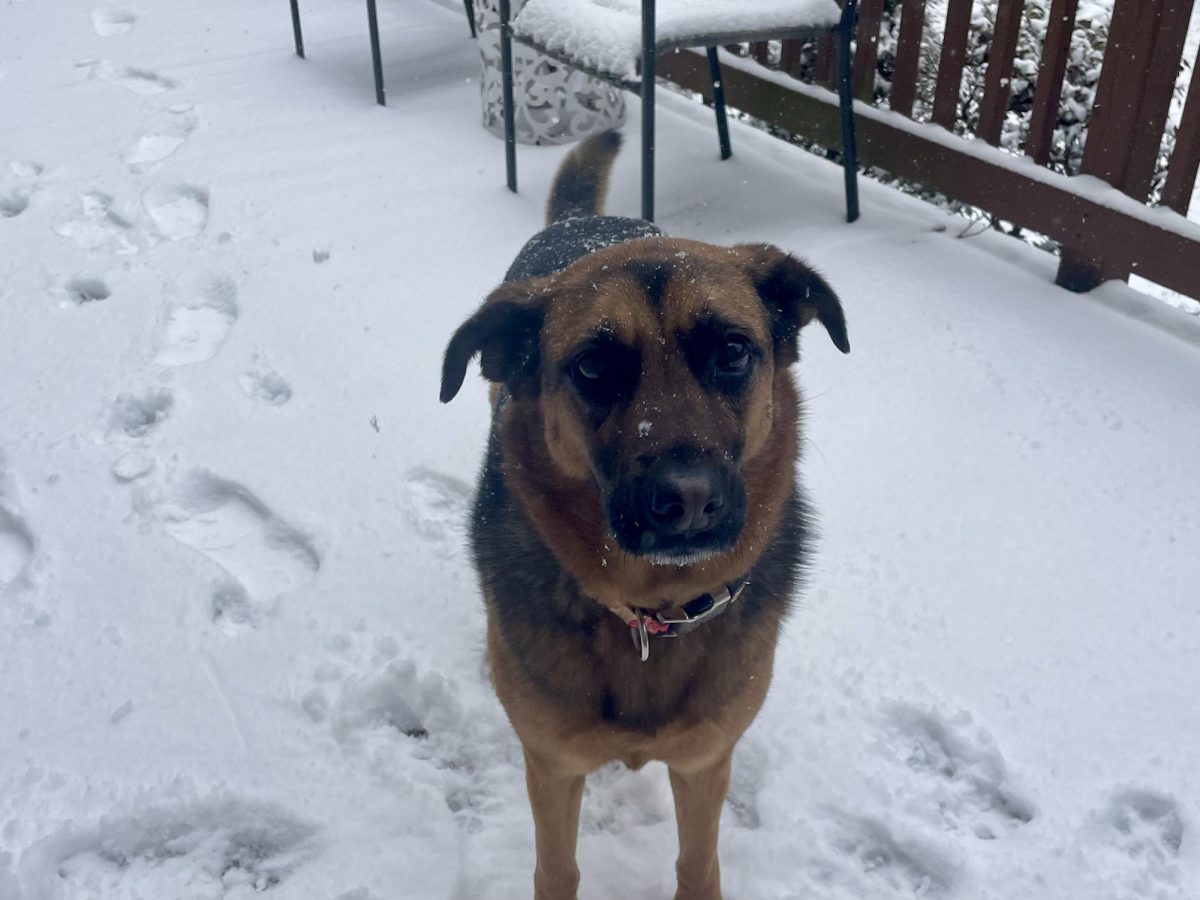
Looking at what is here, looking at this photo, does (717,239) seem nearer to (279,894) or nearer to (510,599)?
(510,599)

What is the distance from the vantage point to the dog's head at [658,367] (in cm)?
167

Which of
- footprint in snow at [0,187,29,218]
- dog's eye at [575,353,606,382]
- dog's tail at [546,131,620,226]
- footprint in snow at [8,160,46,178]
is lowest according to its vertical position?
footprint in snow at [0,187,29,218]

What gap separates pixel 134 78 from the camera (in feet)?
20.2

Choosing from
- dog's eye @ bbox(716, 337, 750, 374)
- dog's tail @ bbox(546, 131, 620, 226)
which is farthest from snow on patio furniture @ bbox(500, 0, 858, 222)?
dog's eye @ bbox(716, 337, 750, 374)

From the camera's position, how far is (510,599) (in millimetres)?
2018

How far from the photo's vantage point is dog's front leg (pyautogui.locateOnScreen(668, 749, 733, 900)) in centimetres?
202

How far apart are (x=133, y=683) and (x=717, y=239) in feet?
9.41

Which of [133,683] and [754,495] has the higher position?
[754,495]

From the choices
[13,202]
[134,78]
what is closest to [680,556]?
[13,202]

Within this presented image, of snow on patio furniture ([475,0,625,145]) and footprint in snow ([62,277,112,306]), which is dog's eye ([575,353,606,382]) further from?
snow on patio furniture ([475,0,625,145])

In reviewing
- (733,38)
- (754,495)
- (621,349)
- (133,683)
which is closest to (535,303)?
(621,349)

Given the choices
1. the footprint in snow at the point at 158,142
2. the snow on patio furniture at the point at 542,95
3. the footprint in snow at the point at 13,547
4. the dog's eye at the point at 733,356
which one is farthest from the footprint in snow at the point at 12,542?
the snow on patio furniture at the point at 542,95

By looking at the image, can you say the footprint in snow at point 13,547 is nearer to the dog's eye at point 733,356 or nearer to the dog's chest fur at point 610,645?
the dog's chest fur at point 610,645

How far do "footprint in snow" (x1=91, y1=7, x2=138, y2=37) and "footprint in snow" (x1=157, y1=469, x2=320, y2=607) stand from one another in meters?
5.22
